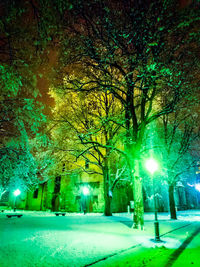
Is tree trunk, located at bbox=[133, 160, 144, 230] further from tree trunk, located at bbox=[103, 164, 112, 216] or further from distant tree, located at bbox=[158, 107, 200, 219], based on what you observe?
tree trunk, located at bbox=[103, 164, 112, 216]

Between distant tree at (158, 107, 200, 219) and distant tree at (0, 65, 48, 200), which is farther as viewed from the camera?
distant tree at (158, 107, 200, 219)

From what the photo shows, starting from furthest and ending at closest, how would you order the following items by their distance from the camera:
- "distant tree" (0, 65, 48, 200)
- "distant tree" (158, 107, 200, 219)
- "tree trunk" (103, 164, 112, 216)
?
"tree trunk" (103, 164, 112, 216) → "distant tree" (158, 107, 200, 219) → "distant tree" (0, 65, 48, 200)

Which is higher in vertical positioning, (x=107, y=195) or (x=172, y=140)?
(x=172, y=140)

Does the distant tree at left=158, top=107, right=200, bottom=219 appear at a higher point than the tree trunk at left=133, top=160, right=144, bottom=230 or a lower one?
higher

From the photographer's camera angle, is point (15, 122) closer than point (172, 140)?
Yes

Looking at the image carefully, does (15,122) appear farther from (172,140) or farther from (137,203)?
A: (172,140)

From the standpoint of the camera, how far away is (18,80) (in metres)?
6.85

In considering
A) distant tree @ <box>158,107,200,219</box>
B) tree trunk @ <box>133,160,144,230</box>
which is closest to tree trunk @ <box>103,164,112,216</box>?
distant tree @ <box>158,107,200,219</box>

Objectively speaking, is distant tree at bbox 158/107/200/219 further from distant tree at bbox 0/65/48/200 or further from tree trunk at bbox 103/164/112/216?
distant tree at bbox 0/65/48/200

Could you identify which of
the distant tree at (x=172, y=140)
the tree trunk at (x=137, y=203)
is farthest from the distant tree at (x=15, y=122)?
the distant tree at (x=172, y=140)

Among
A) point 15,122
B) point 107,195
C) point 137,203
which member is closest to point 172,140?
point 107,195

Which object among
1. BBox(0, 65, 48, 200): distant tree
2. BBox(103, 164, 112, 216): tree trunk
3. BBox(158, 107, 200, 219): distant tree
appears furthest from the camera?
BBox(103, 164, 112, 216): tree trunk

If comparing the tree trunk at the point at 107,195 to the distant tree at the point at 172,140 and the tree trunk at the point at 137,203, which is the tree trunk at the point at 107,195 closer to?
the distant tree at the point at 172,140

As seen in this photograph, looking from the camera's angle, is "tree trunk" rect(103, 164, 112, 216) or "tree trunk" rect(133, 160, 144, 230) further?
"tree trunk" rect(103, 164, 112, 216)
